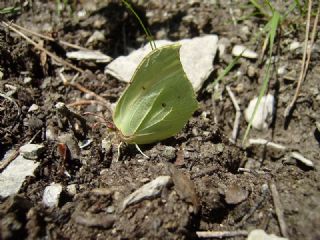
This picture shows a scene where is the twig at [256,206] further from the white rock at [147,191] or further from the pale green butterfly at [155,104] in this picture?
the pale green butterfly at [155,104]

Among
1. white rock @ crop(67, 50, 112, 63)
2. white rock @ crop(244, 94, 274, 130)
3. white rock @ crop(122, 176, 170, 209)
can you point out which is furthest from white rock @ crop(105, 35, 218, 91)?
white rock @ crop(122, 176, 170, 209)

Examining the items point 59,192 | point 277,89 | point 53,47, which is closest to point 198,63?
point 277,89

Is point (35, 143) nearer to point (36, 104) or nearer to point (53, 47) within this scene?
point (36, 104)

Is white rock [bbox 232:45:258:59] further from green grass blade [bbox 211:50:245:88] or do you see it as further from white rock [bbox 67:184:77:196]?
white rock [bbox 67:184:77:196]

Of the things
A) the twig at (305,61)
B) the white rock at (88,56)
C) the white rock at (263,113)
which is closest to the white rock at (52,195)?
the white rock at (88,56)

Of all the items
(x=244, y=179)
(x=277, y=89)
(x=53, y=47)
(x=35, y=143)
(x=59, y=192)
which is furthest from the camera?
(x=53, y=47)

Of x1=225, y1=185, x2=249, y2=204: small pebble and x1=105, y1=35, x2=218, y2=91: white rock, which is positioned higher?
x1=105, y1=35, x2=218, y2=91: white rock
